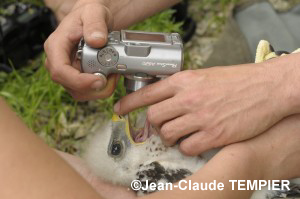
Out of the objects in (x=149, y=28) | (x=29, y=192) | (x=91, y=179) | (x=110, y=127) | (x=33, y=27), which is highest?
(x=29, y=192)

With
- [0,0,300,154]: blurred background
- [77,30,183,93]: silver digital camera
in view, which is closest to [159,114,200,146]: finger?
[77,30,183,93]: silver digital camera

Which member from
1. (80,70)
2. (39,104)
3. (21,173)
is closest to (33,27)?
(39,104)

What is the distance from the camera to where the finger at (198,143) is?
95cm

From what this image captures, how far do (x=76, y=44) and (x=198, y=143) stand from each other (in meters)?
0.39

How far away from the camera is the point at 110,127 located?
1.05m

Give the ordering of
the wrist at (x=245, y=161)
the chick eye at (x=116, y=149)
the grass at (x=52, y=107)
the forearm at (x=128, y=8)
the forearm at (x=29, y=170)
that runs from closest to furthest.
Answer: the forearm at (x=29, y=170) < the wrist at (x=245, y=161) < the chick eye at (x=116, y=149) < the forearm at (x=128, y=8) < the grass at (x=52, y=107)

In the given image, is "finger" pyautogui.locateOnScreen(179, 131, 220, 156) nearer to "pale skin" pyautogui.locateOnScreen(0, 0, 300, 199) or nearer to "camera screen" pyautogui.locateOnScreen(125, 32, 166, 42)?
"pale skin" pyautogui.locateOnScreen(0, 0, 300, 199)

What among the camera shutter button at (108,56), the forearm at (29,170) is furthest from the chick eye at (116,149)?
the forearm at (29,170)

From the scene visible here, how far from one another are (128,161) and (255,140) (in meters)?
0.29

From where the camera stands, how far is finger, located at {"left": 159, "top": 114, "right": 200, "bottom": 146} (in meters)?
0.95

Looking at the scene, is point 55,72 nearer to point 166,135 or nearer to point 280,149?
point 166,135

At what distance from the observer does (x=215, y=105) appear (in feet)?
3.16

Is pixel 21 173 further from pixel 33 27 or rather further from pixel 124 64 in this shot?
pixel 33 27

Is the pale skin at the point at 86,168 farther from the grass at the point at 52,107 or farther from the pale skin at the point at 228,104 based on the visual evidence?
the grass at the point at 52,107
